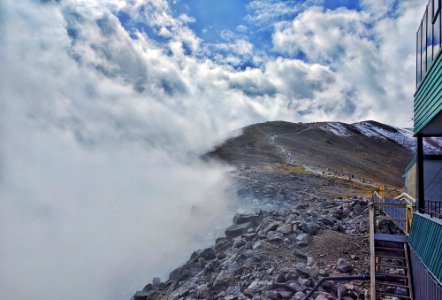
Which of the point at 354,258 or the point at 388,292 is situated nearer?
the point at 388,292

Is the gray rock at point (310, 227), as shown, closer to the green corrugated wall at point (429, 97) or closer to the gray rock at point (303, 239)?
the gray rock at point (303, 239)

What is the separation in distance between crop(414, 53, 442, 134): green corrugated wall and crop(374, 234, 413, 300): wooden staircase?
11.2 ft

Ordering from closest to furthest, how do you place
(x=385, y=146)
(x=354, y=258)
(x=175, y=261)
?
1. (x=354, y=258)
2. (x=175, y=261)
3. (x=385, y=146)

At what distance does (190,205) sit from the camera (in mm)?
25375

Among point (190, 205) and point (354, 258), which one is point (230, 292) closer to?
point (354, 258)

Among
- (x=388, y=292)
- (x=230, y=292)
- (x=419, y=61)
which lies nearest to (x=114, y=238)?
(x=230, y=292)

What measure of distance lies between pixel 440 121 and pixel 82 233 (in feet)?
79.5

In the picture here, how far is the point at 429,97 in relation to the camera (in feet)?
28.5

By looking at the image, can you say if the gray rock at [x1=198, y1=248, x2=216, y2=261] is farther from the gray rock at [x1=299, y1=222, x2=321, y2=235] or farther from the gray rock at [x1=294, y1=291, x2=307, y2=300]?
the gray rock at [x1=294, y1=291, x2=307, y2=300]

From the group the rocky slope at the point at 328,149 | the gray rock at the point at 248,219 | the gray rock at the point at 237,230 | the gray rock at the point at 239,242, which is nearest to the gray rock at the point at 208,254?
the gray rock at the point at 239,242

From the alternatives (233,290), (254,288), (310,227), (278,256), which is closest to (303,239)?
(310,227)

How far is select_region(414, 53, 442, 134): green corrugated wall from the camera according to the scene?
7750 mm

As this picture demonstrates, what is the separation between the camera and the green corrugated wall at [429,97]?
775 centimetres

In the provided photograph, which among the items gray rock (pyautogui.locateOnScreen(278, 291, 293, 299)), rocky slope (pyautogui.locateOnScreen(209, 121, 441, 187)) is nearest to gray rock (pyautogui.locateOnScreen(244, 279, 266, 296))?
gray rock (pyautogui.locateOnScreen(278, 291, 293, 299))
